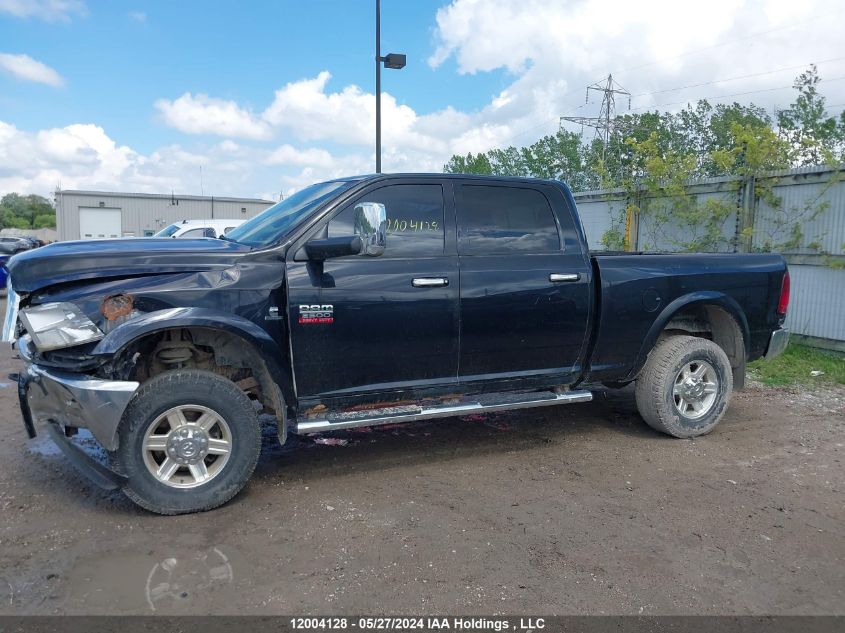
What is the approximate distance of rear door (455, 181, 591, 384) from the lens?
4.67 m

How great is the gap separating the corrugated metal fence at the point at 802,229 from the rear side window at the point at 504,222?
17.4ft

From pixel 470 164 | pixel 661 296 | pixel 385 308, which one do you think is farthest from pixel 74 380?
pixel 470 164

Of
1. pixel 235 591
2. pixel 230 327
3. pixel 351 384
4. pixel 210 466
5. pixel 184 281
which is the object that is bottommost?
pixel 235 591

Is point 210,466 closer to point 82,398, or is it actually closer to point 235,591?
point 82,398

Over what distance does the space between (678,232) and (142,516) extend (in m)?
9.41

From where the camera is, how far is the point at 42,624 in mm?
2826

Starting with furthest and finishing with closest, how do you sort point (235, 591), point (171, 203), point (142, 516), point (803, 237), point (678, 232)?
point (171, 203) → point (678, 232) → point (803, 237) → point (142, 516) → point (235, 591)

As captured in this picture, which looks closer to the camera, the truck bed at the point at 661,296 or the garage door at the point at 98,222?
the truck bed at the point at 661,296

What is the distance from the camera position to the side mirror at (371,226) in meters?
3.92

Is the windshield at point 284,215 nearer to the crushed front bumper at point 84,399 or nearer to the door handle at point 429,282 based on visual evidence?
the door handle at point 429,282

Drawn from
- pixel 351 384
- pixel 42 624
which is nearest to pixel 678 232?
pixel 351 384

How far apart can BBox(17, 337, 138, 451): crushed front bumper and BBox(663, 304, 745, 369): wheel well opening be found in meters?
4.20

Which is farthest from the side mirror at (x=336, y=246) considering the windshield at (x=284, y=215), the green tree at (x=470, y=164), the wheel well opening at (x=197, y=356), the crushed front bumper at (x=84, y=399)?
the green tree at (x=470, y=164)

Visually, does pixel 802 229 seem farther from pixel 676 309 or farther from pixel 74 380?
pixel 74 380
